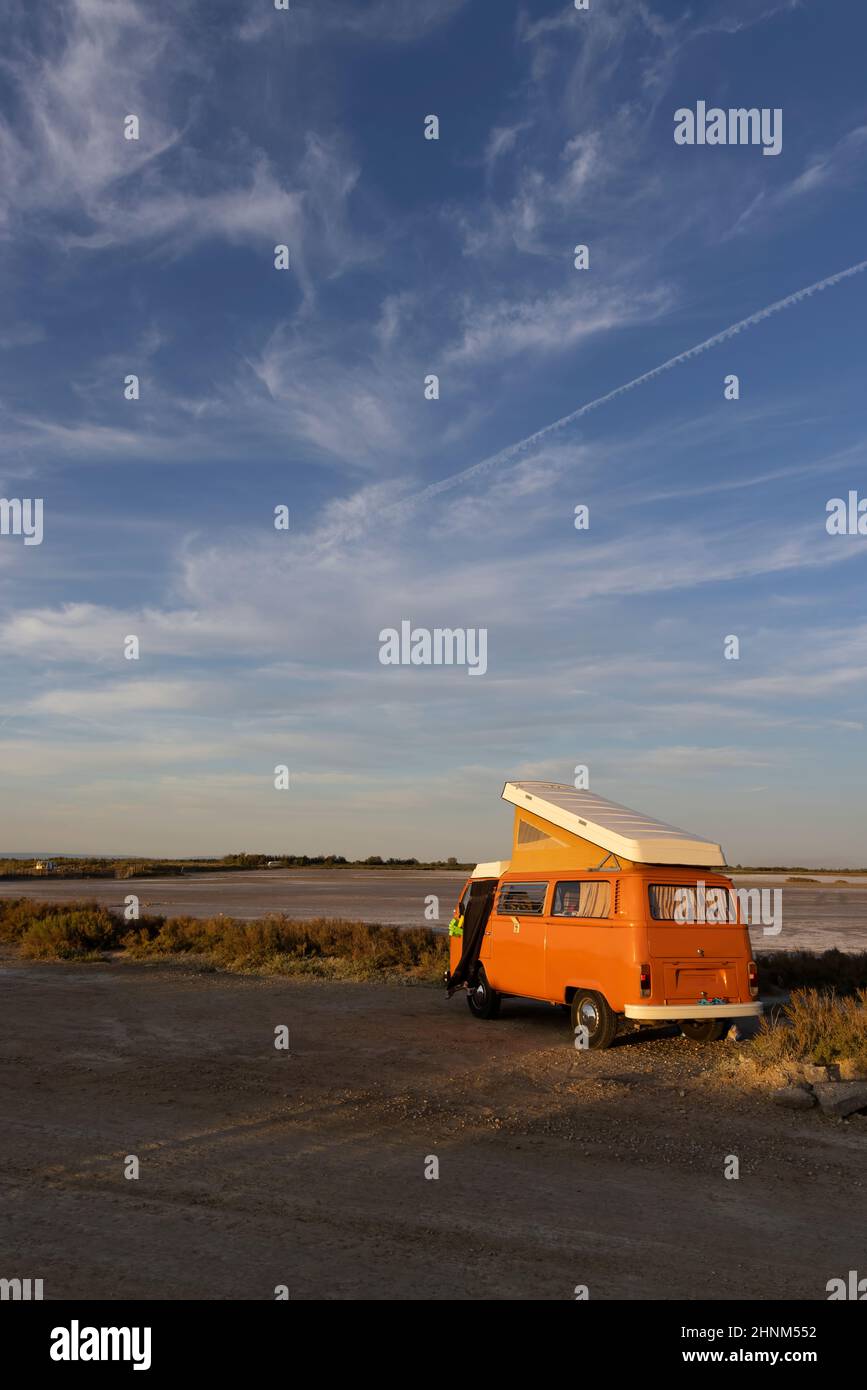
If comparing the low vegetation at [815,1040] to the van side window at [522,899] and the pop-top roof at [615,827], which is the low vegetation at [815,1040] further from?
the van side window at [522,899]

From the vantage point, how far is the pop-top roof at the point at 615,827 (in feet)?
41.3

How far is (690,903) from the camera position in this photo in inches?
499

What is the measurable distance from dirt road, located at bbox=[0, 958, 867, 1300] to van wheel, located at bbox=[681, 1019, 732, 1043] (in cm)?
45

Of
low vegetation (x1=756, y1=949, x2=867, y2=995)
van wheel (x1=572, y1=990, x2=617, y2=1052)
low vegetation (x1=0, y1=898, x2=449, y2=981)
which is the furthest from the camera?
low vegetation (x1=0, y1=898, x2=449, y2=981)

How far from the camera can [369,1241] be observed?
646 centimetres

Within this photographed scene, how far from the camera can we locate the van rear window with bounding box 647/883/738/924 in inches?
489

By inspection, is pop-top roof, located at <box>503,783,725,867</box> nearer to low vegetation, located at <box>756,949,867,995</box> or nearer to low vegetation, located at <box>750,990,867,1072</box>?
low vegetation, located at <box>750,990,867,1072</box>

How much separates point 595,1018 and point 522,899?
7.11ft

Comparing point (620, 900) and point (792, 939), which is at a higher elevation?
point (620, 900)

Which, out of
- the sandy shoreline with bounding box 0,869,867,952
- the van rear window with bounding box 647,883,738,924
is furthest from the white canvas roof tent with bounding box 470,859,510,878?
the sandy shoreline with bounding box 0,869,867,952

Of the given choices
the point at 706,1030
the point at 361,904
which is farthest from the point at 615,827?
the point at 361,904

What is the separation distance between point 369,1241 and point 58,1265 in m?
A: 1.87
